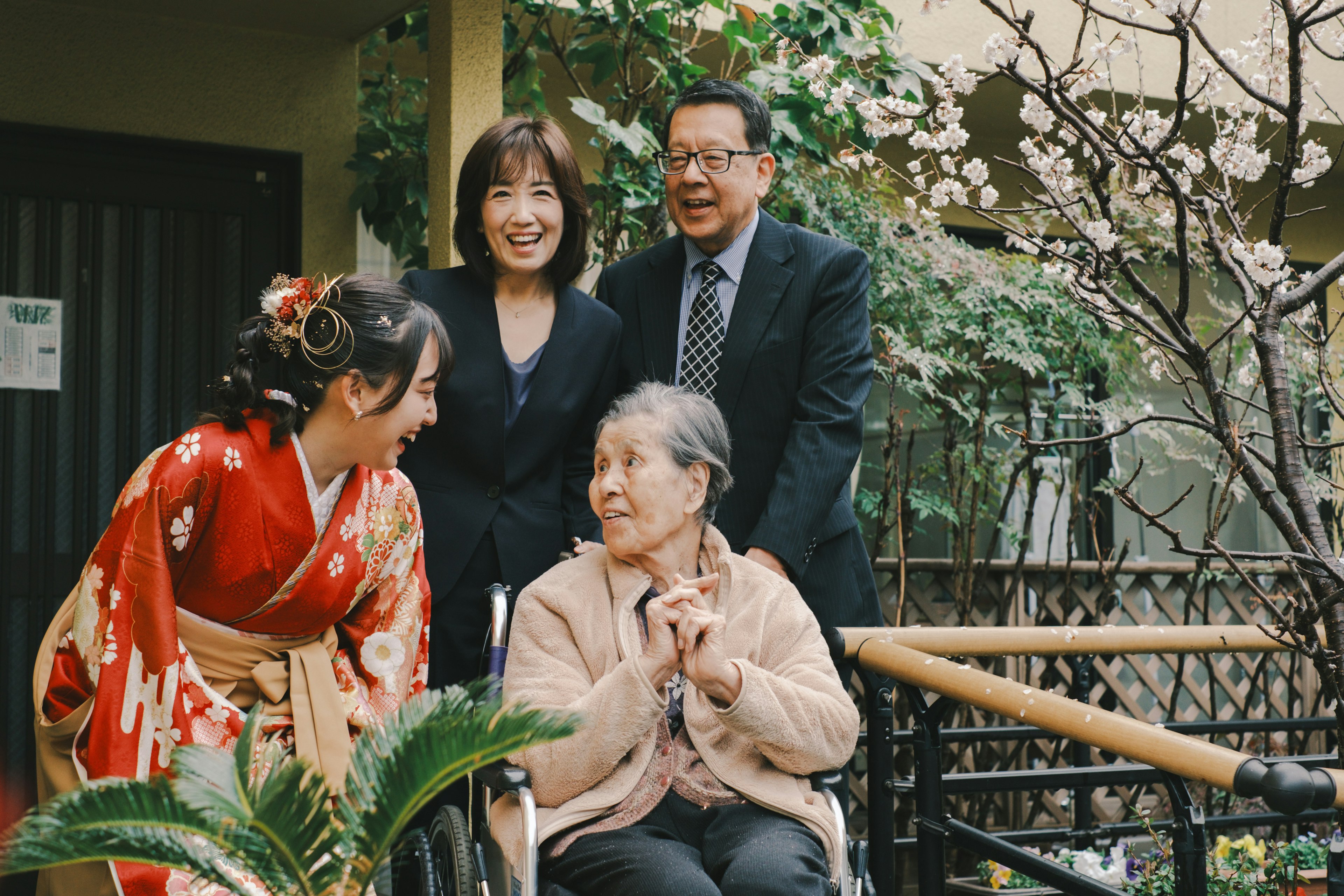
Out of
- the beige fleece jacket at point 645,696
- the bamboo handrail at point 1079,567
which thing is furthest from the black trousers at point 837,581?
the bamboo handrail at point 1079,567

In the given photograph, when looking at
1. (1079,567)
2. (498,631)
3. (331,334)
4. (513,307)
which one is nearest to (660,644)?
(498,631)

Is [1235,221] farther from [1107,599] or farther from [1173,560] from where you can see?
[1173,560]

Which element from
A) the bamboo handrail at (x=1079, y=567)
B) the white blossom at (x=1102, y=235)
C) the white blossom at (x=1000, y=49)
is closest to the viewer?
the white blossom at (x=1102, y=235)

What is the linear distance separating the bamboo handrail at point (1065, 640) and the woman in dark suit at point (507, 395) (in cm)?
68

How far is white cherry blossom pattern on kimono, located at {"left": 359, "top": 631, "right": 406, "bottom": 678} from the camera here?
2227 millimetres

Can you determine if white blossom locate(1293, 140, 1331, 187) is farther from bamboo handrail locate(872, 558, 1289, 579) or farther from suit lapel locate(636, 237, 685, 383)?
bamboo handrail locate(872, 558, 1289, 579)

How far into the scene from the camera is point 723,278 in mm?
2684

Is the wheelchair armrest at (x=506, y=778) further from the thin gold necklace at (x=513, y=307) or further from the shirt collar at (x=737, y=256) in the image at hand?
the shirt collar at (x=737, y=256)

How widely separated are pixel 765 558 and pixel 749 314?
54cm

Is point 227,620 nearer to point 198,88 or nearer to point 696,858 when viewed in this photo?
point 696,858

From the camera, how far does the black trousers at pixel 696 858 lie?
1913 mm

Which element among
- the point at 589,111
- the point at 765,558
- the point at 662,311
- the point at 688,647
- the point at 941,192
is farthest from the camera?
the point at 589,111

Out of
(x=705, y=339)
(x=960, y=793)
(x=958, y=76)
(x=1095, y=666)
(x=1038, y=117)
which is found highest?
(x=958, y=76)

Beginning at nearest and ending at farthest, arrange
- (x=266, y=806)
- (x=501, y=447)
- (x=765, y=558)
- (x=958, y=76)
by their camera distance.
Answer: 1. (x=266, y=806)
2. (x=765, y=558)
3. (x=501, y=447)
4. (x=958, y=76)
